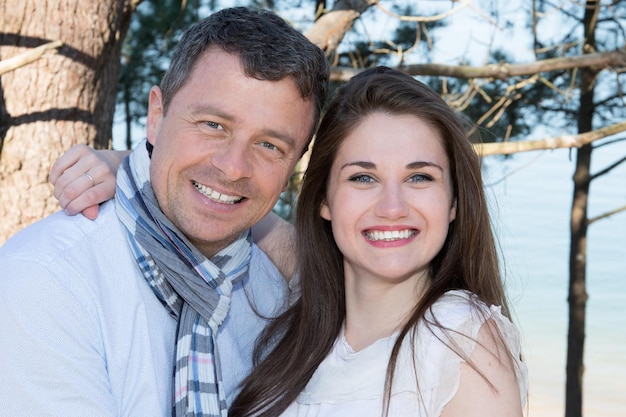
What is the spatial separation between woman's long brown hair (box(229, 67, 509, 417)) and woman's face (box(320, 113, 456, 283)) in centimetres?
4

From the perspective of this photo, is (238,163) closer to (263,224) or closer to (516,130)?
(263,224)

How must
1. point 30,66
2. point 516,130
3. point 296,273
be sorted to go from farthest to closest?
1. point 516,130
2. point 30,66
3. point 296,273

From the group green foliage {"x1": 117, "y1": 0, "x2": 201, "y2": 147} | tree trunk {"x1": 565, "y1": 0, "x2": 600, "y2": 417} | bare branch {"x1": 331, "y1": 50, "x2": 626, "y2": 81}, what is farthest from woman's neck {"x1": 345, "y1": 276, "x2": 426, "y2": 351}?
green foliage {"x1": 117, "y1": 0, "x2": 201, "y2": 147}

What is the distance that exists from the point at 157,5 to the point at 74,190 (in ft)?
18.7

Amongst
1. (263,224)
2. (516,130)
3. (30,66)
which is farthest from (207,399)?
(516,130)

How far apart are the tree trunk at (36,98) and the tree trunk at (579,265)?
442 centimetres

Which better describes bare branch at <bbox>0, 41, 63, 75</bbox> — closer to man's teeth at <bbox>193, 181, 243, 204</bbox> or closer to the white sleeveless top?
man's teeth at <bbox>193, 181, 243, 204</bbox>

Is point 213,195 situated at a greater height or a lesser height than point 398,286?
greater

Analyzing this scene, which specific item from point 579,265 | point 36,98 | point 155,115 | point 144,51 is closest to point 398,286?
point 155,115

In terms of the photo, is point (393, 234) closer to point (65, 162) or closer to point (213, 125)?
point (213, 125)

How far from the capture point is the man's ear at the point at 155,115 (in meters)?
2.18

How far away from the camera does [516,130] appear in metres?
6.92

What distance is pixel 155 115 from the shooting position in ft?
7.25

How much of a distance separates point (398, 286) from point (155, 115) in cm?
80
